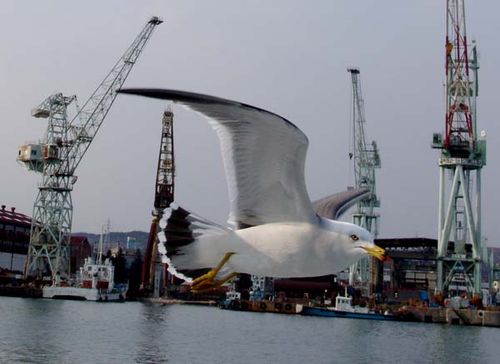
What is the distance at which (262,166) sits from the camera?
448 cm

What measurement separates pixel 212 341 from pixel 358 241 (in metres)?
29.1

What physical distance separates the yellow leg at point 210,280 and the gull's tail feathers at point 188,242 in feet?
0.42

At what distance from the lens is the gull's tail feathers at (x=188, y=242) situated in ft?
14.6

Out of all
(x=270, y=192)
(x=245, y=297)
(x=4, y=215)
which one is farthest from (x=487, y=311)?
(x=270, y=192)

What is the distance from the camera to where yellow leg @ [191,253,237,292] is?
4.08 metres

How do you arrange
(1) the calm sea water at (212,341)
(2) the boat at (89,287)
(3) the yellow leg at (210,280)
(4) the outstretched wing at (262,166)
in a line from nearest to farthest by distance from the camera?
(3) the yellow leg at (210,280)
(4) the outstretched wing at (262,166)
(1) the calm sea water at (212,341)
(2) the boat at (89,287)

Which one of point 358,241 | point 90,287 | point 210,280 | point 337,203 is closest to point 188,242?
point 210,280

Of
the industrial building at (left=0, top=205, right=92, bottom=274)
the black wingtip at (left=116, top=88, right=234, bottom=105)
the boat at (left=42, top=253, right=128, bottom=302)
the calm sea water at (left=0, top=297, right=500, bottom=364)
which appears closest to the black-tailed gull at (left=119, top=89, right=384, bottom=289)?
the black wingtip at (left=116, top=88, right=234, bottom=105)

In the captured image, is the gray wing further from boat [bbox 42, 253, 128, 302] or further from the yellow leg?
boat [bbox 42, 253, 128, 302]

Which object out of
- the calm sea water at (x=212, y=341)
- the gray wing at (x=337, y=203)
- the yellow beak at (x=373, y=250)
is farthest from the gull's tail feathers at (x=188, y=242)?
the calm sea water at (x=212, y=341)

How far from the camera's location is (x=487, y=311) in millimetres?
57969

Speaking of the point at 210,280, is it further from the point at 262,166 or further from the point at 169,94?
the point at 169,94

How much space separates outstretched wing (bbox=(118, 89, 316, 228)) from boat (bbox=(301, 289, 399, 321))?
54.7 metres

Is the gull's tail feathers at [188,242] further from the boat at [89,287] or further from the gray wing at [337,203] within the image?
the boat at [89,287]
